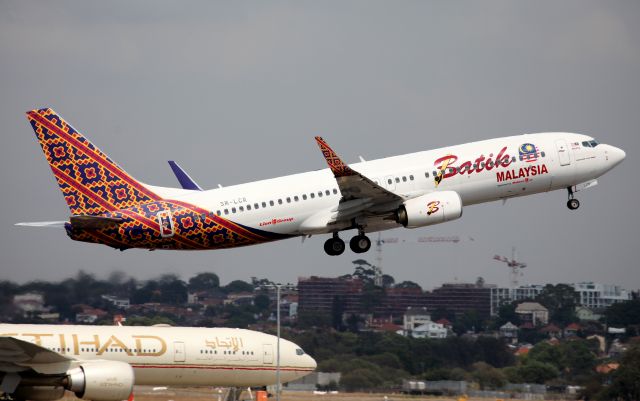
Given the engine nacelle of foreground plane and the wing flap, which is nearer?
the wing flap

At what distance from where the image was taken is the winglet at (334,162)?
7419 cm

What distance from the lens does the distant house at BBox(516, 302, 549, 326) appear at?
15602 cm

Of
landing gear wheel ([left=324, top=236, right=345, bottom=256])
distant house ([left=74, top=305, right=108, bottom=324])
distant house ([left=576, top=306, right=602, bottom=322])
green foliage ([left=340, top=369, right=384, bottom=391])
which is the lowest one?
green foliage ([left=340, top=369, right=384, bottom=391])

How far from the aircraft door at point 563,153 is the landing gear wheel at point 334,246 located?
1385cm

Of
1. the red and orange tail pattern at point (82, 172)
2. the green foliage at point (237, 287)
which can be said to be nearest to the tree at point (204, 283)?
the green foliage at point (237, 287)

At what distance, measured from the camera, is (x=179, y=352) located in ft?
254

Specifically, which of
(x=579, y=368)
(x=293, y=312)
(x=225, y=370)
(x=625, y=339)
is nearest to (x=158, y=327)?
(x=225, y=370)

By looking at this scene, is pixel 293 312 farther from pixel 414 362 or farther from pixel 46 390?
pixel 46 390

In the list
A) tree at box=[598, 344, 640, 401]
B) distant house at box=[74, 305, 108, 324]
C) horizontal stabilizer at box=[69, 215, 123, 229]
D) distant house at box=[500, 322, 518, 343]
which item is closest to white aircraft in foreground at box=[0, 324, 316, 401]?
horizontal stabilizer at box=[69, 215, 123, 229]

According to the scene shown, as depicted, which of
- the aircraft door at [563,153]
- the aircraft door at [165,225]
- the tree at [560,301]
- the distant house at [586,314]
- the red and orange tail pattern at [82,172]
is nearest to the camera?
the aircraft door at [165,225]

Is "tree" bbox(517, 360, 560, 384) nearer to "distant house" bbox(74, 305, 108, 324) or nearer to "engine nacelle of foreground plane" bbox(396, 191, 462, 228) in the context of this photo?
"distant house" bbox(74, 305, 108, 324)

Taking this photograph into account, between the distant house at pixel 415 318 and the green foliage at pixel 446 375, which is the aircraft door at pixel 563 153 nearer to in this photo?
the green foliage at pixel 446 375

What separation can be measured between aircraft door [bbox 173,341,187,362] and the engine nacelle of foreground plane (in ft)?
46.9

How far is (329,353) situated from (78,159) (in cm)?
5083
